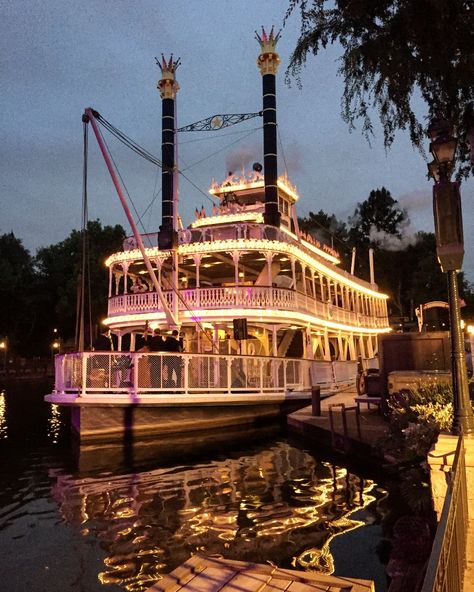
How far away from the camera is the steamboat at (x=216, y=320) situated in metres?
14.9

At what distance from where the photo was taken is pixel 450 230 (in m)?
6.21

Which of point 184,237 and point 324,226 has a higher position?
point 324,226

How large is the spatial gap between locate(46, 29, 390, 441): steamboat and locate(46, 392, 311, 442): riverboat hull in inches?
1.3

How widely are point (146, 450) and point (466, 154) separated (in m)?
10.5

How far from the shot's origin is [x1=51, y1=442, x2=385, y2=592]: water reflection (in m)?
6.69

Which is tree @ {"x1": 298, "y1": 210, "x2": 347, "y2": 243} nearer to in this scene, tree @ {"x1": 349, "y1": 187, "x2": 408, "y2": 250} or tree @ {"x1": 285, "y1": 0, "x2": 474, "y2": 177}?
tree @ {"x1": 349, "y1": 187, "x2": 408, "y2": 250}

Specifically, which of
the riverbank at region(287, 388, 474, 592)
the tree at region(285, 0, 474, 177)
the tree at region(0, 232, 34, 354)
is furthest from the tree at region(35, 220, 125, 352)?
the tree at region(285, 0, 474, 177)

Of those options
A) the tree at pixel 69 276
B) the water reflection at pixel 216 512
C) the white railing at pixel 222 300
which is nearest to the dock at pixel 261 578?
the water reflection at pixel 216 512

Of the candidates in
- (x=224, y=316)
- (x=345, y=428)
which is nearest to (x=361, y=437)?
(x=345, y=428)

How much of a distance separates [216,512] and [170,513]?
0.76 metres

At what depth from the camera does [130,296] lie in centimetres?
2195

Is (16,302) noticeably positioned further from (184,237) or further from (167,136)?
(184,237)

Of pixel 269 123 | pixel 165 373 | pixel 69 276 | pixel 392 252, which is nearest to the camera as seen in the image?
pixel 165 373

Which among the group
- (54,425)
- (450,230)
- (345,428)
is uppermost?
(450,230)
